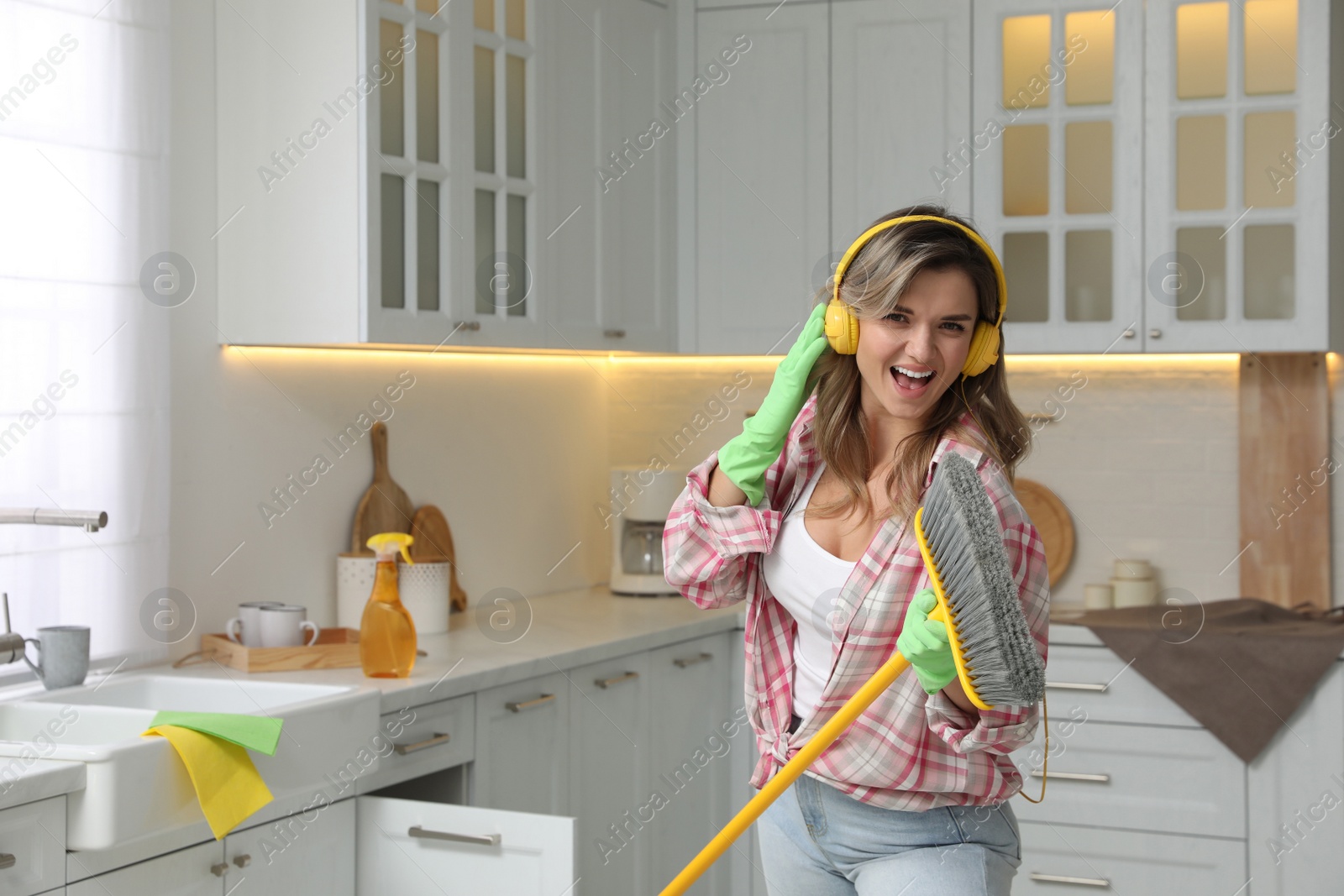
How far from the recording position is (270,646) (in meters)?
2.46

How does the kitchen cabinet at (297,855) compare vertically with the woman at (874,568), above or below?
below

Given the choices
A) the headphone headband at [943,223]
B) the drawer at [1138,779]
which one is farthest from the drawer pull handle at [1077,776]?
the headphone headband at [943,223]

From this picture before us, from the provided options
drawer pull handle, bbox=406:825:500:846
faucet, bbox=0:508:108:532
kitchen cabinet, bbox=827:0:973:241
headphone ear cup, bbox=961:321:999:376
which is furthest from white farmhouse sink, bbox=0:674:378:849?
kitchen cabinet, bbox=827:0:973:241

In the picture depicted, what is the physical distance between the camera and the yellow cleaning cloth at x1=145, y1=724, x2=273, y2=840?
70.4 inches

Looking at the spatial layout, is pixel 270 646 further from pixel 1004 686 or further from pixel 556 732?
pixel 1004 686

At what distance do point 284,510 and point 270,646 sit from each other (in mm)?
374

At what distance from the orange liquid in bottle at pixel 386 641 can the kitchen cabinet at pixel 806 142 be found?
1.33 metres

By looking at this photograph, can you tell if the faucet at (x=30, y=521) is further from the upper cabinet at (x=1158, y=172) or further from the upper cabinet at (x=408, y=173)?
the upper cabinet at (x=1158, y=172)

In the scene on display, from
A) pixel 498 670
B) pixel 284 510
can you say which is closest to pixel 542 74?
pixel 284 510

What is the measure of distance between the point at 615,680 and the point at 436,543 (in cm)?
58

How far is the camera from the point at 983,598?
3.50ft

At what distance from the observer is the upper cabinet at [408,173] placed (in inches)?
98.0

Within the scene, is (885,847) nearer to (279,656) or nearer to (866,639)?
A: (866,639)

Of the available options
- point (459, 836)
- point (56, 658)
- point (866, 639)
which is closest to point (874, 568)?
point (866, 639)
